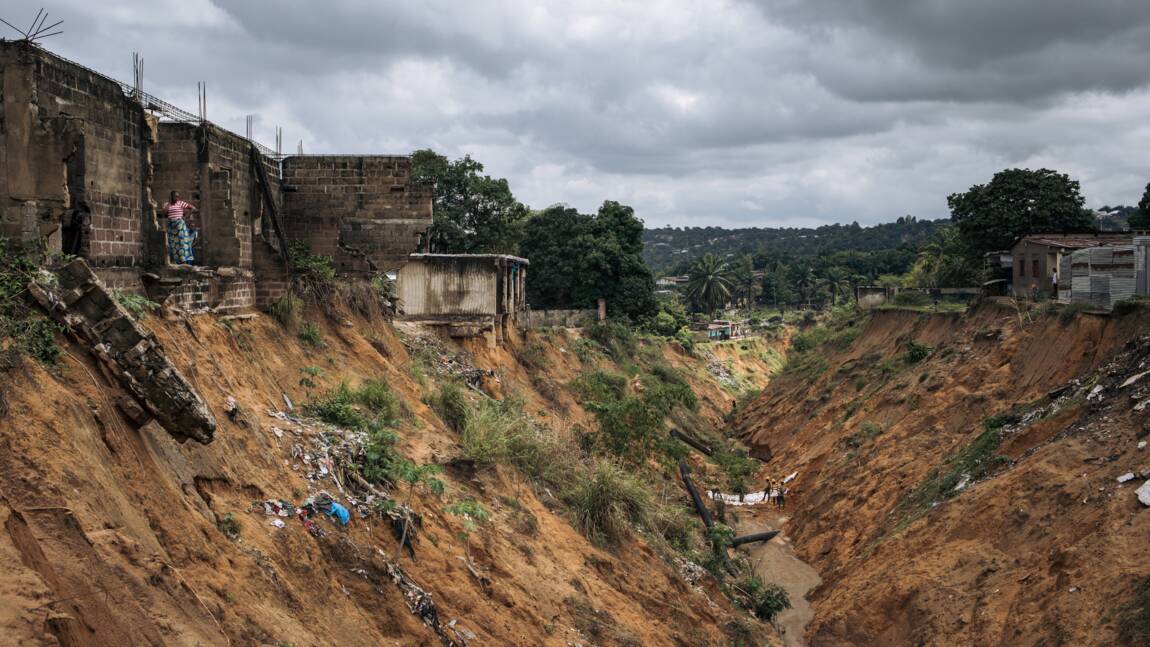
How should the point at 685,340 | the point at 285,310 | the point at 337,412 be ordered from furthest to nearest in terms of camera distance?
the point at 685,340 < the point at 285,310 < the point at 337,412

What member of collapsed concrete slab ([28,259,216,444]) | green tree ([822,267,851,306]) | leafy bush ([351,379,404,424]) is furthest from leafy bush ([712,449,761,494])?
green tree ([822,267,851,306])

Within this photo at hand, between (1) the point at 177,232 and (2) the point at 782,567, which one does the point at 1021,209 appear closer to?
(2) the point at 782,567

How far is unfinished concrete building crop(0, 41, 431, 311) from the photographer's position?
10305mm

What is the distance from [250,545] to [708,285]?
6212 centimetres

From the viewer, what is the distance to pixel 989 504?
59.1ft

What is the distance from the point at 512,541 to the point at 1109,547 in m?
9.34

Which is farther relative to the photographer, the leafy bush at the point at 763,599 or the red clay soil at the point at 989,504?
the leafy bush at the point at 763,599

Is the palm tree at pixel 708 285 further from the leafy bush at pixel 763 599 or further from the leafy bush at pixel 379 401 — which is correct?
the leafy bush at pixel 379 401

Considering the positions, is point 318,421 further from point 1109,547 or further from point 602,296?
point 602,296

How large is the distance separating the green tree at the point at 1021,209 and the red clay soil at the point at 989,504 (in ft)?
31.6

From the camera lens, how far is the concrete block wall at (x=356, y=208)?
18.9m

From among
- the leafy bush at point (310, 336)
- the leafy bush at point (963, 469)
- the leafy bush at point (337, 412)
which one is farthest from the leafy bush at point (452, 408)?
the leafy bush at point (963, 469)

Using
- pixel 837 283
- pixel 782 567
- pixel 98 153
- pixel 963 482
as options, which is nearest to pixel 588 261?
pixel 782 567

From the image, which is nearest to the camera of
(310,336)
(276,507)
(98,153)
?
(276,507)
